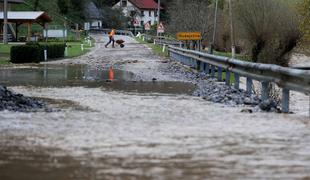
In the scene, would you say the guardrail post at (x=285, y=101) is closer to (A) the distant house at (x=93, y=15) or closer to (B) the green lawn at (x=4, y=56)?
(B) the green lawn at (x=4, y=56)

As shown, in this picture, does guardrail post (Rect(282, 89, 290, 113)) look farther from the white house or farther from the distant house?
the white house

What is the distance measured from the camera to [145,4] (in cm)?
18712

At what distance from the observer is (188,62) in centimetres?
3123

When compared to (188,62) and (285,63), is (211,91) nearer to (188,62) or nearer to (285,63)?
(188,62)

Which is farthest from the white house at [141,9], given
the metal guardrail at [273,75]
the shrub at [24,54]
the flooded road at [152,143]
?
the flooded road at [152,143]

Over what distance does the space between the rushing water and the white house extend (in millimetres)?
162895

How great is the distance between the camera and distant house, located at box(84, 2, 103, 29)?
139712 millimetres

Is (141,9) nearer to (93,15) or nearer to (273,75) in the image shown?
(93,15)

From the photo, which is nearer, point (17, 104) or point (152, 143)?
point (152, 143)

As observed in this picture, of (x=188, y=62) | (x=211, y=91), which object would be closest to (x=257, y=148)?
(x=211, y=91)

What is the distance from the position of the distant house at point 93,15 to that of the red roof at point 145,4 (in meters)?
30.0

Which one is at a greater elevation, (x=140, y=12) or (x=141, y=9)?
(x=141, y=9)

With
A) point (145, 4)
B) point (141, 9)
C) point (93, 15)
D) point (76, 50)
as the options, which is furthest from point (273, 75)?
point (145, 4)

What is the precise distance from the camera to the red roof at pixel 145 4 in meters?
183
